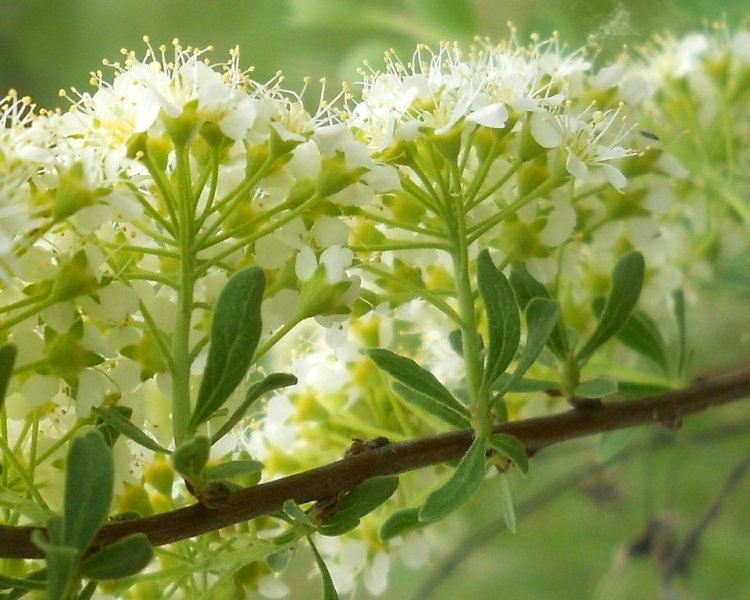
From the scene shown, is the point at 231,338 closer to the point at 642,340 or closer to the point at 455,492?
the point at 455,492

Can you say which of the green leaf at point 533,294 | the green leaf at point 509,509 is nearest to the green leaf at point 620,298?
the green leaf at point 533,294

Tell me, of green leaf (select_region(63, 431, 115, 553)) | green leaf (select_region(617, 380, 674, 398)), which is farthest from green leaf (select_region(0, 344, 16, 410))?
green leaf (select_region(617, 380, 674, 398))

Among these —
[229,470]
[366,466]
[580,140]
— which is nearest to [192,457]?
[229,470]

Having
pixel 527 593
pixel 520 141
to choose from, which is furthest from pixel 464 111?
pixel 527 593

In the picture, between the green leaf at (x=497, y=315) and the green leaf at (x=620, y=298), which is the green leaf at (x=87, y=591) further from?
the green leaf at (x=620, y=298)

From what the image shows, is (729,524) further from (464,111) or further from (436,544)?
(464,111)

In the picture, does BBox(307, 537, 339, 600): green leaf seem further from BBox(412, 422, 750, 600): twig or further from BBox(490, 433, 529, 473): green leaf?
BBox(412, 422, 750, 600): twig

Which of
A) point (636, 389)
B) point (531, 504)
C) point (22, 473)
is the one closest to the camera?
point (22, 473)
